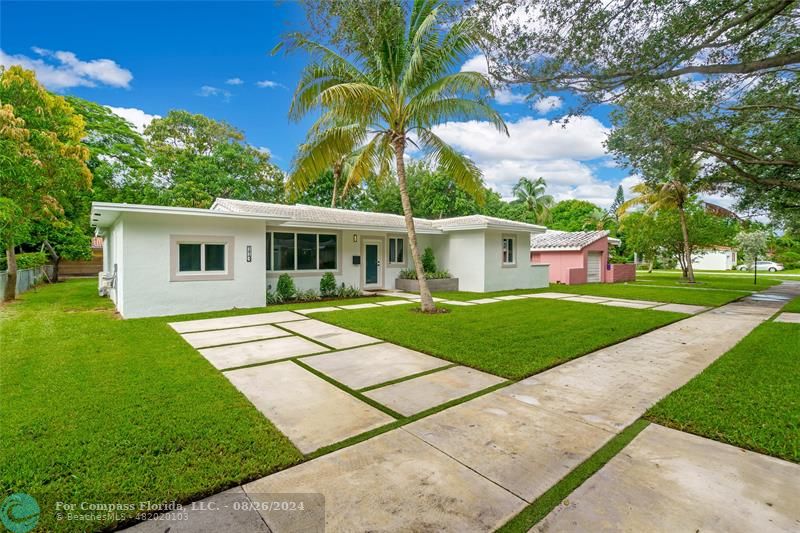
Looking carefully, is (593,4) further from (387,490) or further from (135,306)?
(135,306)

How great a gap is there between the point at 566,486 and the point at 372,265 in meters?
12.7

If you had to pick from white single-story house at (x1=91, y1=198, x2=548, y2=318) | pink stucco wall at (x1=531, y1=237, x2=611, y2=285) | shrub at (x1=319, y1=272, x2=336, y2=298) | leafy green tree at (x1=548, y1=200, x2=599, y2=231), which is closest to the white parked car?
leafy green tree at (x1=548, y1=200, x2=599, y2=231)

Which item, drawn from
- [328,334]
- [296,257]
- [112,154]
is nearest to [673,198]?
[296,257]

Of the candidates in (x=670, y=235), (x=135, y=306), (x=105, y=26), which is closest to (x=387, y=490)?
(x=135, y=306)

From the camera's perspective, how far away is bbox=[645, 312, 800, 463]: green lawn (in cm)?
313

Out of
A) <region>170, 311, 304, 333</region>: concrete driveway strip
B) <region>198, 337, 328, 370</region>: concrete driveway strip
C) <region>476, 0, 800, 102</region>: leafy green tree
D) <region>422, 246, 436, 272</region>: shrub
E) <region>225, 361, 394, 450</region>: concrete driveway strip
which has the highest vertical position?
<region>476, 0, 800, 102</region>: leafy green tree

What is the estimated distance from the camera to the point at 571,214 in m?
48.2

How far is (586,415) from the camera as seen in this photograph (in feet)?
11.9

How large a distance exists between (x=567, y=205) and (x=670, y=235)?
101 ft

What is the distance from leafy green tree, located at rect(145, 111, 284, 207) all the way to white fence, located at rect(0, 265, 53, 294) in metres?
6.53

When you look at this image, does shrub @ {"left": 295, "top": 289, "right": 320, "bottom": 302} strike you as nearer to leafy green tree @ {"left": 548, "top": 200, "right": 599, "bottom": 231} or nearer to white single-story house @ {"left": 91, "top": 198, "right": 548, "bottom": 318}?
white single-story house @ {"left": 91, "top": 198, "right": 548, "bottom": 318}

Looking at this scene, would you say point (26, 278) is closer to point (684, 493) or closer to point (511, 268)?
point (511, 268)

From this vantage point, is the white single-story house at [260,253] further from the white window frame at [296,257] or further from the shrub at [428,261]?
the shrub at [428,261]

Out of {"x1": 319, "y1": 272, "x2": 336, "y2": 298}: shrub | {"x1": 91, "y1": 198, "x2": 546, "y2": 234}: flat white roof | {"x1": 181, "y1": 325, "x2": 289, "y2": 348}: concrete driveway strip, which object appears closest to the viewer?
{"x1": 181, "y1": 325, "x2": 289, "y2": 348}: concrete driveway strip
